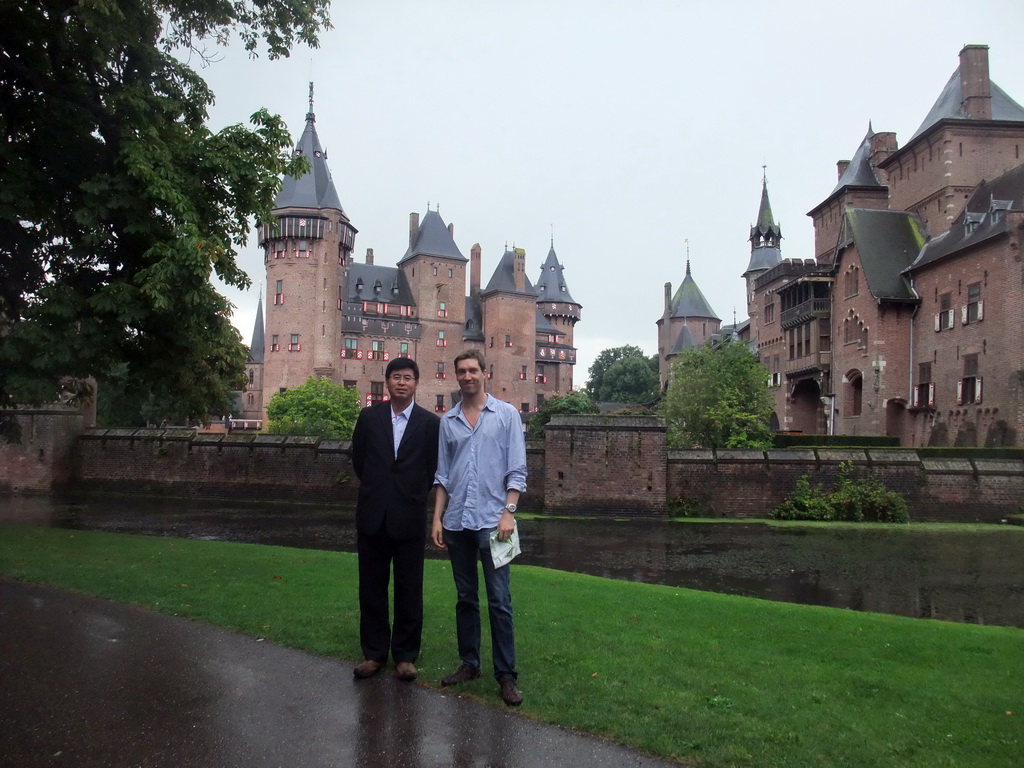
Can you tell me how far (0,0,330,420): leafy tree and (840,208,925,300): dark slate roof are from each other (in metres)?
32.0

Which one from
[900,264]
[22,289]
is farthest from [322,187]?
[22,289]

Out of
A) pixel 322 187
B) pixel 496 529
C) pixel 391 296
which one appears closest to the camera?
pixel 496 529

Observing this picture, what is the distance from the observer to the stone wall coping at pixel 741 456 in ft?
65.7

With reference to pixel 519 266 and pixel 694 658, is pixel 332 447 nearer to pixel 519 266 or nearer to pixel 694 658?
pixel 694 658

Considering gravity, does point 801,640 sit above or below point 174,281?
below

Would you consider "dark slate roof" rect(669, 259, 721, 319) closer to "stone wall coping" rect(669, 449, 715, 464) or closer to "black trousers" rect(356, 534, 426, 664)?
"stone wall coping" rect(669, 449, 715, 464)

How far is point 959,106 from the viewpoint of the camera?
122 feet

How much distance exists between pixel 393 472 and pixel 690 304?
9568 cm

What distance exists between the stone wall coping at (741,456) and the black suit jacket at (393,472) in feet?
52.3

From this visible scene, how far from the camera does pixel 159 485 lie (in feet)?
74.6

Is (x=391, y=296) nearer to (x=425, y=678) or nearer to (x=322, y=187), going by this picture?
(x=322, y=187)

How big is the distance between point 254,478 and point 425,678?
18.3 metres

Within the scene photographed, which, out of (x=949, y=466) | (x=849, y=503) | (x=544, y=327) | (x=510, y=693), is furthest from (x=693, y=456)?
(x=544, y=327)

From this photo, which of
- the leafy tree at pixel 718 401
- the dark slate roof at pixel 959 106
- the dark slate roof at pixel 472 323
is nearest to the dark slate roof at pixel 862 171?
the dark slate roof at pixel 959 106
